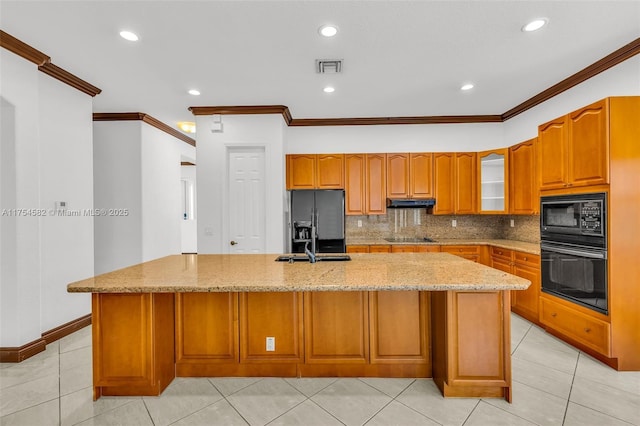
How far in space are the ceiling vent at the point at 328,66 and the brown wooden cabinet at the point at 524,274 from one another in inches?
118

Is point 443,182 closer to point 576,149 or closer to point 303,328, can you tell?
point 576,149

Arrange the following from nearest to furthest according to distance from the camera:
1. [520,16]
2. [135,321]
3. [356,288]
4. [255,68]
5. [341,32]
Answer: [356,288]
[135,321]
[520,16]
[341,32]
[255,68]

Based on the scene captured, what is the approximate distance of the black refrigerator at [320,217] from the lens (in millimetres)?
4035

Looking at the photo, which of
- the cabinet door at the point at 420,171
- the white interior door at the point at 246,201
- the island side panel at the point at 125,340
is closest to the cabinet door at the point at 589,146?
the cabinet door at the point at 420,171

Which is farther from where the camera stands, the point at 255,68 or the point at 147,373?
the point at 255,68

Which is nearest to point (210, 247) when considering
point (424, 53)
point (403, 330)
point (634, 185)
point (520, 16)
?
point (403, 330)

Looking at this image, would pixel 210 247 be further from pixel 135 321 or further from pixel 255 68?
pixel 255 68

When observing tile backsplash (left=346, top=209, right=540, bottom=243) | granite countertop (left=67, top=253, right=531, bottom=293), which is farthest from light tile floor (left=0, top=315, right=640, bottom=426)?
tile backsplash (left=346, top=209, right=540, bottom=243)

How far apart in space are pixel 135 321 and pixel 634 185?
3892 mm

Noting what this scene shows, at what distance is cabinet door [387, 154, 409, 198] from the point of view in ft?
14.6

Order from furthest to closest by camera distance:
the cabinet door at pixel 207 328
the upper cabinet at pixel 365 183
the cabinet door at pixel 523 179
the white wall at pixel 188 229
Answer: the white wall at pixel 188 229 → the upper cabinet at pixel 365 183 → the cabinet door at pixel 523 179 → the cabinet door at pixel 207 328

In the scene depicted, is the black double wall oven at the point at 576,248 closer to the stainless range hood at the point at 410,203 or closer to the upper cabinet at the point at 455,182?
the upper cabinet at the point at 455,182

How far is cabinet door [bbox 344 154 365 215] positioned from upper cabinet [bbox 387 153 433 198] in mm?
408

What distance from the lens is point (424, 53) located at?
270 centimetres
